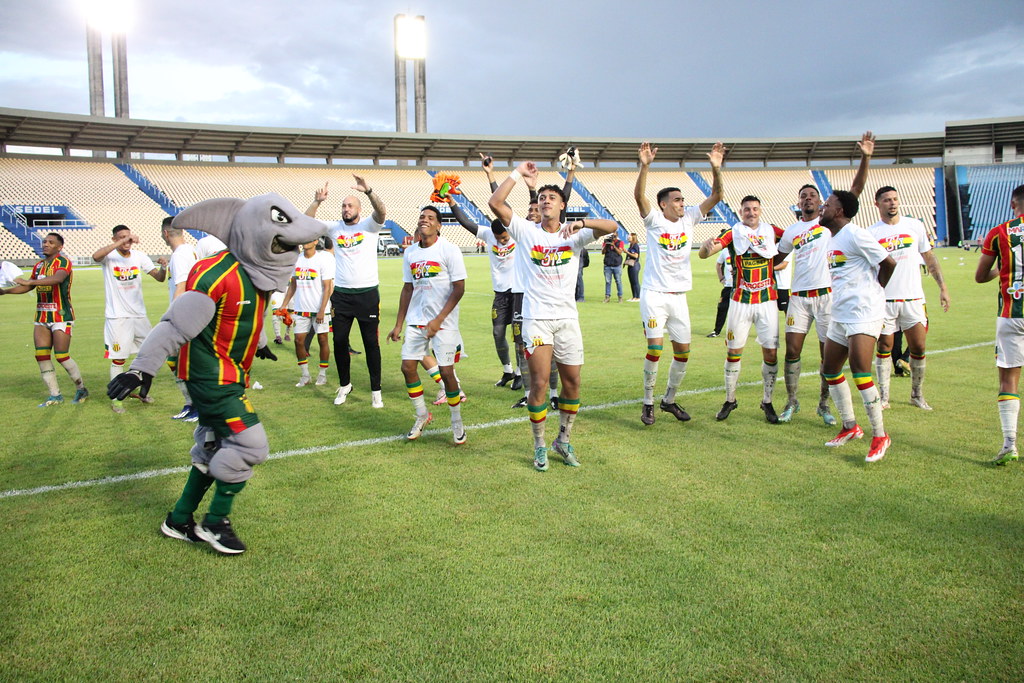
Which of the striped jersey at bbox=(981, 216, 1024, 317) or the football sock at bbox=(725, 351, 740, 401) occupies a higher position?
the striped jersey at bbox=(981, 216, 1024, 317)

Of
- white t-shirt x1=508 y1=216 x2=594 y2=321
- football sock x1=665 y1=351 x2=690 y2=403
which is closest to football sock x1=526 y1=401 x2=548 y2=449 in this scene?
white t-shirt x1=508 y1=216 x2=594 y2=321

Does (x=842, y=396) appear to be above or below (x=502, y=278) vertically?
below

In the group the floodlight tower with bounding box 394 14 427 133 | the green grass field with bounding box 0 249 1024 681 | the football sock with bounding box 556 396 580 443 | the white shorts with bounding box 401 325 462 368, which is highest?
the floodlight tower with bounding box 394 14 427 133

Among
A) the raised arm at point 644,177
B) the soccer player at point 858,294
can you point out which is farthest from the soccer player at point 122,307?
the soccer player at point 858,294

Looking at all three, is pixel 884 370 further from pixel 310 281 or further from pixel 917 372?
pixel 310 281

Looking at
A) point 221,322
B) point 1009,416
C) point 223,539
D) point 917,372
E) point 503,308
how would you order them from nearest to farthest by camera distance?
point 221,322 → point 223,539 → point 1009,416 → point 917,372 → point 503,308

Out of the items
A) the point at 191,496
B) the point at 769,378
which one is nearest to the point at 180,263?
the point at 191,496

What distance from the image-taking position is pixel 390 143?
56688 millimetres

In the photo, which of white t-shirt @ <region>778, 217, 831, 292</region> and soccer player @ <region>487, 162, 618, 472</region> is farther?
white t-shirt @ <region>778, 217, 831, 292</region>

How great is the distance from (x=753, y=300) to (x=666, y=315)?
3.02ft

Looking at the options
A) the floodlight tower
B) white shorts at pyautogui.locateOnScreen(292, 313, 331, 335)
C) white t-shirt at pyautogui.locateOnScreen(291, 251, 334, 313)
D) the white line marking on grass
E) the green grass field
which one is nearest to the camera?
the green grass field

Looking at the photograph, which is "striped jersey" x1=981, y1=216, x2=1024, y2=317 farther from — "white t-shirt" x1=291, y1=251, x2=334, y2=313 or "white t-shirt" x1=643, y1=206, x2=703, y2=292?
"white t-shirt" x1=291, y1=251, x2=334, y2=313

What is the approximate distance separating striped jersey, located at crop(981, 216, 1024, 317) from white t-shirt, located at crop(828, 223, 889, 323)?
2.86 ft

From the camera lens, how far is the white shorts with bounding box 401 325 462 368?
6.79 m
